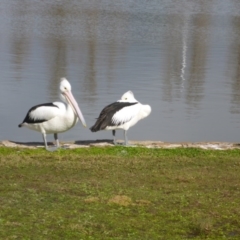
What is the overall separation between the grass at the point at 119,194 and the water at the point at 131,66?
3421 millimetres

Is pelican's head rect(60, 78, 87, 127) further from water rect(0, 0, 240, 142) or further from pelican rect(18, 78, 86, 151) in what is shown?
water rect(0, 0, 240, 142)

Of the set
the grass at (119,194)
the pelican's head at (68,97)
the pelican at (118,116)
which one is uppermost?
the pelican's head at (68,97)

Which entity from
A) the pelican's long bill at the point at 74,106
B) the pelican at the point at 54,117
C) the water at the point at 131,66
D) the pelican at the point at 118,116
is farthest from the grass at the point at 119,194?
the water at the point at 131,66

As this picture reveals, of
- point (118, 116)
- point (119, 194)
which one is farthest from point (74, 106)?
point (119, 194)

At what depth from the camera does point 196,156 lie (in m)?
7.88

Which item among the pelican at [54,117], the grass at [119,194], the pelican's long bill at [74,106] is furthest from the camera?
the pelican's long bill at [74,106]

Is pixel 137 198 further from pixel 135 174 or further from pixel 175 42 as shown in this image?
pixel 175 42

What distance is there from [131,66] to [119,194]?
11.9 metres

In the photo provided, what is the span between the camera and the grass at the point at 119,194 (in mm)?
4871

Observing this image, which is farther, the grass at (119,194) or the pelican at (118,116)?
the pelican at (118,116)

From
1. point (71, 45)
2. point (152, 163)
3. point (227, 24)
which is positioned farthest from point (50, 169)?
point (227, 24)

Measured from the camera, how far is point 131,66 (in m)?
17.5

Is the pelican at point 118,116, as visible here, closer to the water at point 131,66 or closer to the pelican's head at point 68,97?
the pelican's head at point 68,97

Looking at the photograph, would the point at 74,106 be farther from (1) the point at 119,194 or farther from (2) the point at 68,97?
(1) the point at 119,194
